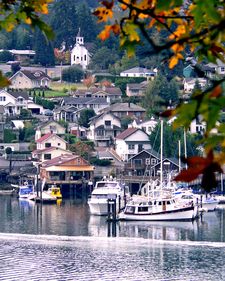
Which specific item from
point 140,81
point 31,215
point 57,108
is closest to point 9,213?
point 31,215

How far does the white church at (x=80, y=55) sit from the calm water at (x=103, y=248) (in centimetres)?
3545

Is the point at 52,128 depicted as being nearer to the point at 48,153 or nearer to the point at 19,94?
the point at 48,153

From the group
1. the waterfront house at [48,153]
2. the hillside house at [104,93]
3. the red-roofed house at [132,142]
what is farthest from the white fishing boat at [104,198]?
the hillside house at [104,93]

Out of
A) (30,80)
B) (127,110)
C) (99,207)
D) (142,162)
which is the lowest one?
(99,207)

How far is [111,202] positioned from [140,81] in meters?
29.9

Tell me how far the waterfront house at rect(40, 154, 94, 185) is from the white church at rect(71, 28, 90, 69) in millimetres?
25470

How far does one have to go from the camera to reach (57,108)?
55625mm

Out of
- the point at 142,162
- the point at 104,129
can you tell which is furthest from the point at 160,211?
the point at 104,129

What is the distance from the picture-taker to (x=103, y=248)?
25.4m

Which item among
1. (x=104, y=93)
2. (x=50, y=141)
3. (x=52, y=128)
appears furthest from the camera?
(x=104, y=93)

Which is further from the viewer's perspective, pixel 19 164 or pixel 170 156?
pixel 19 164

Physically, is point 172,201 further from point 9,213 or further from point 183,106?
point 183,106

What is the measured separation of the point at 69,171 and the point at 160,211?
1199 centimetres

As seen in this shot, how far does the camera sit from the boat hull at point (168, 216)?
33.0 meters
